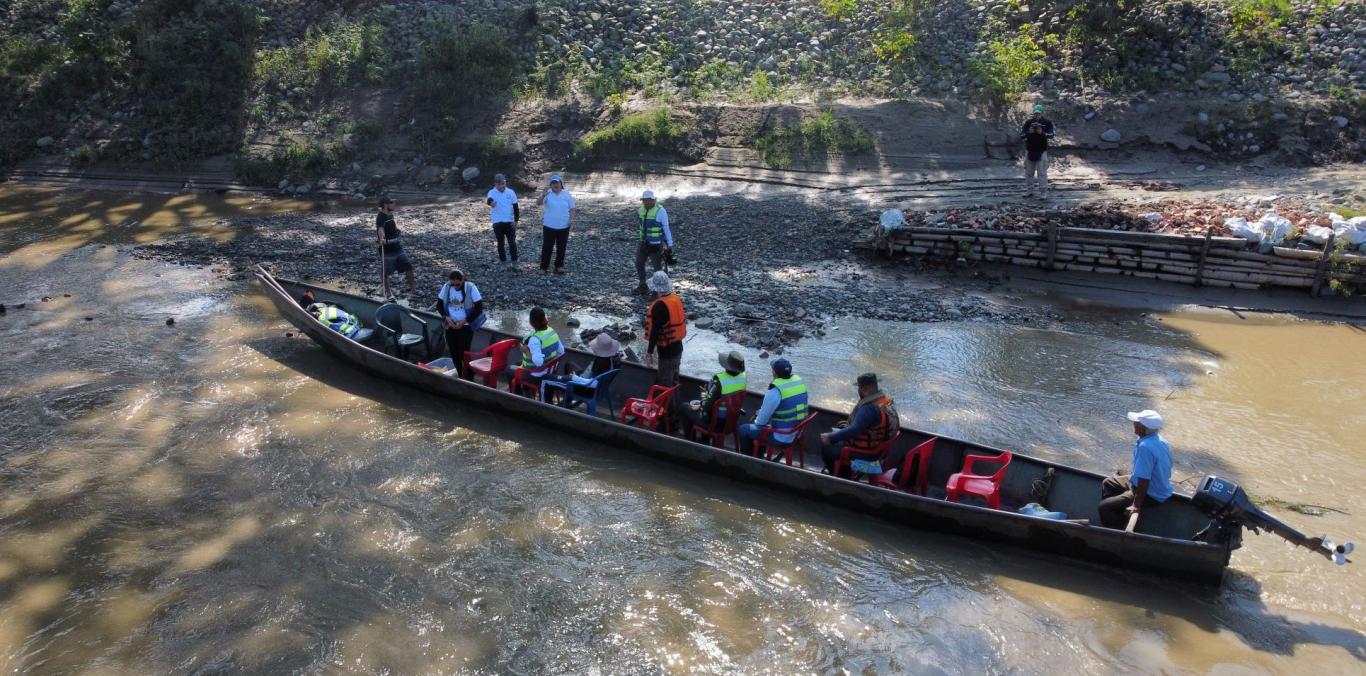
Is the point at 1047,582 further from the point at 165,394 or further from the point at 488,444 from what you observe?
the point at 165,394

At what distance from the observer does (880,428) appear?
8.50 m

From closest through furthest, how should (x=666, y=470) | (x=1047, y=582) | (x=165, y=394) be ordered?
(x=1047, y=582), (x=666, y=470), (x=165, y=394)

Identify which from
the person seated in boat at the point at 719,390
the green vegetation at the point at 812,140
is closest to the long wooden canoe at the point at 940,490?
the person seated in boat at the point at 719,390

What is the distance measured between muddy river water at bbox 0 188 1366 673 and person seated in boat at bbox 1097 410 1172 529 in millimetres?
564

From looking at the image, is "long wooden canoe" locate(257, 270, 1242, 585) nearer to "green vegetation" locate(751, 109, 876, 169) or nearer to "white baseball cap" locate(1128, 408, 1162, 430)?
"white baseball cap" locate(1128, 408, 1162, 430)

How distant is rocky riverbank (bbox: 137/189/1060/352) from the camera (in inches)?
555

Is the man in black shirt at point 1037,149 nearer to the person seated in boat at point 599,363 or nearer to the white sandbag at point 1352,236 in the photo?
the white sandbag at point 1352,236

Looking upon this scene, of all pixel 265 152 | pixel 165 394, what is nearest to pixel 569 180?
pixel 265 152

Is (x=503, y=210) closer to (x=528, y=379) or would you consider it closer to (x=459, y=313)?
(x=459, y=313)

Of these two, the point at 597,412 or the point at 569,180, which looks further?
the point at 569,180

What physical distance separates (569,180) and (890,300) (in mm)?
9696

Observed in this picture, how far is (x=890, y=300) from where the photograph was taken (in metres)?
14.5

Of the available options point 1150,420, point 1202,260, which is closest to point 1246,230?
point 1202,260

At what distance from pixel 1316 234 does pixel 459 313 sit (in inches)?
490
